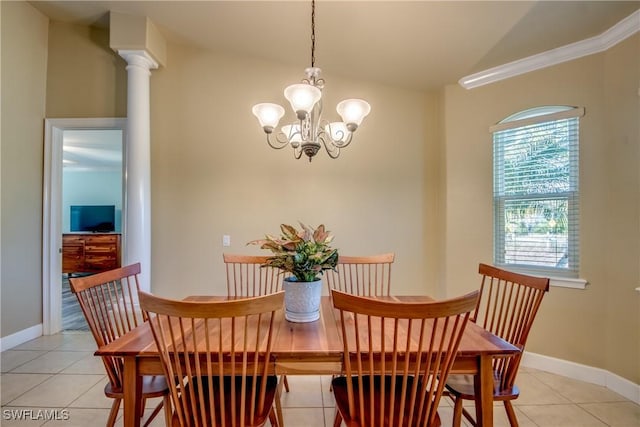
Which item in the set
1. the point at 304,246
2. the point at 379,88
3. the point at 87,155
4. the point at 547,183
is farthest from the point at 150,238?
the point at 87,155

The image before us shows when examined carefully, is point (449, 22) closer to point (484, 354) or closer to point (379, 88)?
point (379, 88)

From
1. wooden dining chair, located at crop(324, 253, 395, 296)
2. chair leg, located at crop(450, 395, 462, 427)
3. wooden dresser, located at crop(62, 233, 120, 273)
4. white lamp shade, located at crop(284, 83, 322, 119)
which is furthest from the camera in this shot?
wooden dresser, located at crop(62, 233, 120, 273)

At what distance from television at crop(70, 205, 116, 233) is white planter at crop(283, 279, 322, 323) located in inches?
279

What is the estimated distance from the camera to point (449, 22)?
2293mm

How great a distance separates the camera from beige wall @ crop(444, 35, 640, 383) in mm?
2207

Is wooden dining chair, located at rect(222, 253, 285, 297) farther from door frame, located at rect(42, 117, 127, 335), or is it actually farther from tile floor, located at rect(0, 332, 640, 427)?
door frame, located at rect(42, 117, 127, 335)

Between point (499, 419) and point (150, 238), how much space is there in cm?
321

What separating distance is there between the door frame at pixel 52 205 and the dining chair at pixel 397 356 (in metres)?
2.96

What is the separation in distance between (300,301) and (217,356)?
47 cm

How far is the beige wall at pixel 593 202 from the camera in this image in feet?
7.24

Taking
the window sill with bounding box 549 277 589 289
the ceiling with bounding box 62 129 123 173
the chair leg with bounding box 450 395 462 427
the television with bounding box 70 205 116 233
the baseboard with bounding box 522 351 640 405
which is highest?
the ceiling with bounding box 62 129 123 173

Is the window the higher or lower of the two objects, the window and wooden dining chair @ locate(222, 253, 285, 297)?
the higher

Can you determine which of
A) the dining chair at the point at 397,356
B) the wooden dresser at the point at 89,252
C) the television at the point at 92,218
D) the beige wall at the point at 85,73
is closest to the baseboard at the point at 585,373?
the dining chair at the point at 397,356

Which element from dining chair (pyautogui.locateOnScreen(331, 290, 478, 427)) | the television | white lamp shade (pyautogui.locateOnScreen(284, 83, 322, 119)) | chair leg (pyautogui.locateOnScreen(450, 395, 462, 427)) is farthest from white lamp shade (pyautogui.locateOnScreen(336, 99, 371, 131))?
the television
